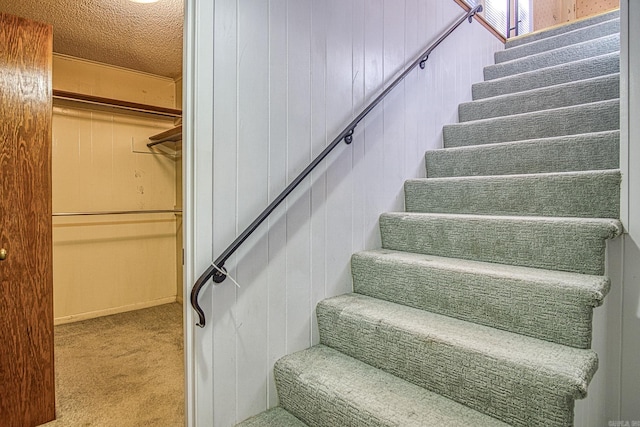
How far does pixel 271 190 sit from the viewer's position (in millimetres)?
1422

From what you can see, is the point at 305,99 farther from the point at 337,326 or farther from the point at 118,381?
the point at 118,381

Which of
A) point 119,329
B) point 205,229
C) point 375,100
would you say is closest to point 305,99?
point 375,100

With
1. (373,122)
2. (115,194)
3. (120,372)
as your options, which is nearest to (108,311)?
(115,194)

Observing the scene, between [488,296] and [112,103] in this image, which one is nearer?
[488,296]

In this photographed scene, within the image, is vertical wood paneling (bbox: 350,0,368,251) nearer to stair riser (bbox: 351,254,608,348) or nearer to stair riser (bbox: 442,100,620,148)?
stair riser (bbox: 351,254,608,348)

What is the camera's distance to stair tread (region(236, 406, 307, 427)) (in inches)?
52.6

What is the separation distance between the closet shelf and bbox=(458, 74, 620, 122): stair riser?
240 centimetres

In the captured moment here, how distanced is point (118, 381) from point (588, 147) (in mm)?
2829

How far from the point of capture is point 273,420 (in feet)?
4.48

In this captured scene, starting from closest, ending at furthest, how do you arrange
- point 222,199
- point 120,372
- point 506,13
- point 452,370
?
point 452,370 < point 222,199 < point 120,372 < point 506,13

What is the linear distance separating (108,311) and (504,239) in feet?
11.8

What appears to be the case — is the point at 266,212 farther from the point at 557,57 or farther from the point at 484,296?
the point at 557,57

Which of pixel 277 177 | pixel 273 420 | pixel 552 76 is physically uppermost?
pixel 552 76

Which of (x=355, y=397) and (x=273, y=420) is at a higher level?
(x=355, y=397)
